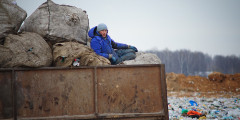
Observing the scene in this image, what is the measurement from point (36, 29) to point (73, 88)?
1.30 meters

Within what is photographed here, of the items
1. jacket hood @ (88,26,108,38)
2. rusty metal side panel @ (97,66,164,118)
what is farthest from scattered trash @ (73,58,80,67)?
jacket hood @ (88,26,108,38)

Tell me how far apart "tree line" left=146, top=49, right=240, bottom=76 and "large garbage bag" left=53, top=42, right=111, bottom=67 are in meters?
33.2

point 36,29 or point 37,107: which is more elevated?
point 36,29

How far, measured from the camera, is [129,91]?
2.25 meters

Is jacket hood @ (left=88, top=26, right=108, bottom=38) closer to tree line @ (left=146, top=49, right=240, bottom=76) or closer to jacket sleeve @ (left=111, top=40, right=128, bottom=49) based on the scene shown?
jacket sleeve @ (left=111, top=40, right=128, bottom=49)

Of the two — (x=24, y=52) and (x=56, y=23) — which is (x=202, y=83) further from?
(x=24, y=52)

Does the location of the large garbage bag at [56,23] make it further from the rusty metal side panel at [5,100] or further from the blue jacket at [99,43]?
the rusty metal side panel at [5,100]

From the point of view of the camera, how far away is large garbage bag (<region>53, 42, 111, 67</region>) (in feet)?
7.96

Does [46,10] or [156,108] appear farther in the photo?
[46,10]

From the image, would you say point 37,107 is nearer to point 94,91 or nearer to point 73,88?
point 73,88

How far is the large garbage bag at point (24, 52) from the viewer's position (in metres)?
2.21

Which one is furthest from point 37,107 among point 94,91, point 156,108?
point 156,108

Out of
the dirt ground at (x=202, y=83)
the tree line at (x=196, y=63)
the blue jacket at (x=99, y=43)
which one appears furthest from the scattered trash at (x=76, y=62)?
the tree line at (x=196, y=63)

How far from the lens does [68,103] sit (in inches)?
86.5
